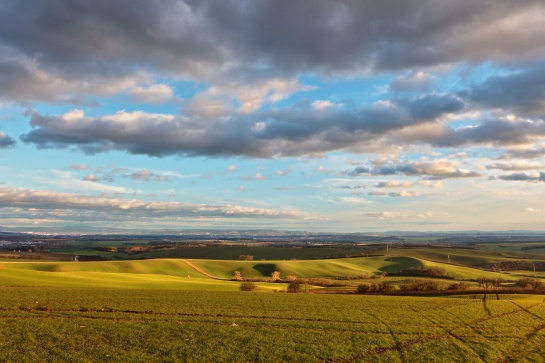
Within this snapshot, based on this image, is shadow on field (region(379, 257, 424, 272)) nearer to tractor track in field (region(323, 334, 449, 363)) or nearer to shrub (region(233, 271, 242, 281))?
shrub (region(233, 271, 242, 281))

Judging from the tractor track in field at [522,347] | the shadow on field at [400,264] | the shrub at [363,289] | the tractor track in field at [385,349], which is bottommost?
the shadow on field at [400,264]

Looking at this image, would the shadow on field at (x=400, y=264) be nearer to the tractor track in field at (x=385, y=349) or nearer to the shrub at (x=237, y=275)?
the shrub at (x=237, y=275)

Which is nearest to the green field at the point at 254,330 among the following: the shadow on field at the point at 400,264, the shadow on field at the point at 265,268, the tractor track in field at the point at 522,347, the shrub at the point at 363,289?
the tractor track in field at the point at 522,347

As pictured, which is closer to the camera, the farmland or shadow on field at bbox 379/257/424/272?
the farmland

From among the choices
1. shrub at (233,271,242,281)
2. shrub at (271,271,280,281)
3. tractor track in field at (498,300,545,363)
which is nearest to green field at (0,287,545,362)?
tractor track in field at (498,300,545,363)

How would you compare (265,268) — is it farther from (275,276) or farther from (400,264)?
(400,264)

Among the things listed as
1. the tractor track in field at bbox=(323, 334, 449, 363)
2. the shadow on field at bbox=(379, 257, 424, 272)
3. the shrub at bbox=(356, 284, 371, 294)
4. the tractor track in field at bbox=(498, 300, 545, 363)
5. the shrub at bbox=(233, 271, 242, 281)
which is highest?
the tractor track in field at bbox=(323, 334, 449, 363)

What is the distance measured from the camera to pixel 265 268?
13412 centimetres

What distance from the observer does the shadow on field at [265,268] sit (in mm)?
129700

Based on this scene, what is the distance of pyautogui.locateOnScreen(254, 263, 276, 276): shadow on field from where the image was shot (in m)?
130

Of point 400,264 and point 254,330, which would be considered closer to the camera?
point 254,330

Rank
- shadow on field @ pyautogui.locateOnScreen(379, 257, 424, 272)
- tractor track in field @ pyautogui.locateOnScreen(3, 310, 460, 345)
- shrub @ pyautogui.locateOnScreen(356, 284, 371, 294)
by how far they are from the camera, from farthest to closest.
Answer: shadow on field @ pyautogui.locateOnScreen(379, 257, 424, 272), shrub @ pyautogui.locateOnScreen(356, 284, 371, 294), tractor track in field @ pyautogui.locateOnScreen(3, 310, 460, 345)

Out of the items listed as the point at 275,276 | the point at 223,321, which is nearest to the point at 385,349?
the point at 223,321

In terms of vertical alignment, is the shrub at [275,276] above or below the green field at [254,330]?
below
